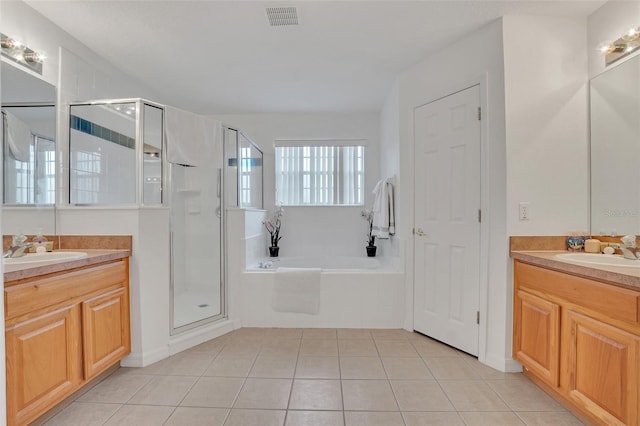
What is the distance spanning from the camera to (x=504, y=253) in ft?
7.47

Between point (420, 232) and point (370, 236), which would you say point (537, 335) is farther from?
point (370, 236)

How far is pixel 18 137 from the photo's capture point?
2.06 meters

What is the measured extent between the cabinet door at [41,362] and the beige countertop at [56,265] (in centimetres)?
22

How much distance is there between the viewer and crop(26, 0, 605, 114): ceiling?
2.16 meters

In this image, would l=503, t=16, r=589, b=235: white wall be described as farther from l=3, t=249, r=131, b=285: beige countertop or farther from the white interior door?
l=3, t=249, r=131, b=285: beige countertop

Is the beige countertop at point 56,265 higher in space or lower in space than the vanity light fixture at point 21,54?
lower

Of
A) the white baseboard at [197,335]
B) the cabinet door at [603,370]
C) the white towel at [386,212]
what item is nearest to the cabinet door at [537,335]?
the cabinet door at [603,370]

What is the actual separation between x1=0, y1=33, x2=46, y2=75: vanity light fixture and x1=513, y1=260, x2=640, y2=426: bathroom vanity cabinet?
342 cm

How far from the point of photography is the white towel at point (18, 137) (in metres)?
1.99

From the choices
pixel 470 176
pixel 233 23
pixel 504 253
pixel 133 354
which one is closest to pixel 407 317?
pixel 504 253

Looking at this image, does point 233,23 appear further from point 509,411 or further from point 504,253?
point 509,411

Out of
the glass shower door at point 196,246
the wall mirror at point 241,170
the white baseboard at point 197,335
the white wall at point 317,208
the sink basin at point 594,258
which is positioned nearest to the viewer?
the sink basin at point 594,258

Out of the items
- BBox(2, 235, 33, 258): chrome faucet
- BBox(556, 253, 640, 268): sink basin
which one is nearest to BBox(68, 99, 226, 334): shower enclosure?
BBox(2, 235, 33, 258): chrome faucet

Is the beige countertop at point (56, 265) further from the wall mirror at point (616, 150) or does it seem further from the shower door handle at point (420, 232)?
the wall mirror at point (616, 150)
